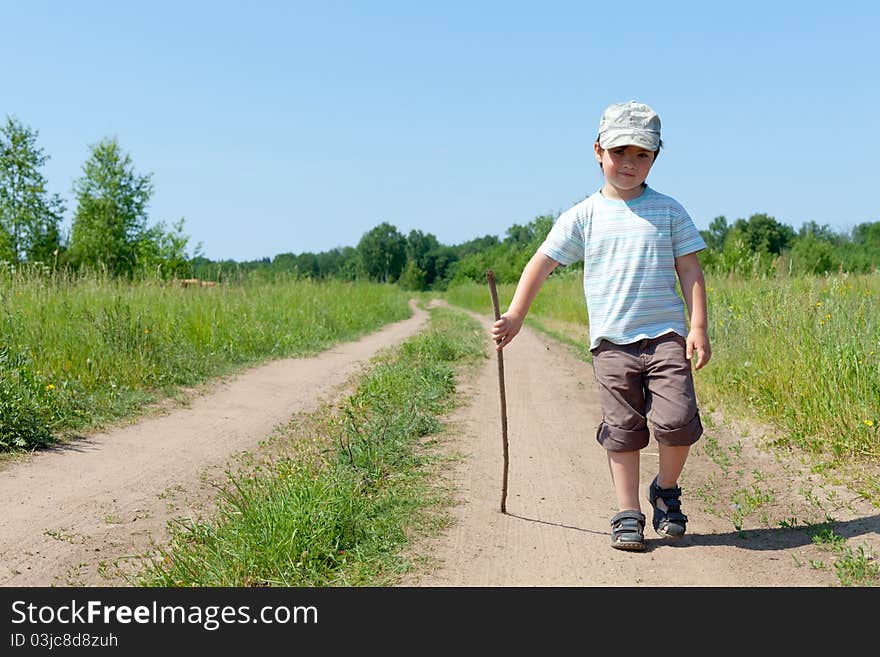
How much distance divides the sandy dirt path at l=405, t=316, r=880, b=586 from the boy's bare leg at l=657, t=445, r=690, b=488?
0.29 meters

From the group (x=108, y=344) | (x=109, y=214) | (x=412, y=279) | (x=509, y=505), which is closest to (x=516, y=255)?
(x=109, y=214)

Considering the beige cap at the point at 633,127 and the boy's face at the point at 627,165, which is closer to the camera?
the beige cap at the point at 633,127

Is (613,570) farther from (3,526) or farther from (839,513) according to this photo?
(3,526)

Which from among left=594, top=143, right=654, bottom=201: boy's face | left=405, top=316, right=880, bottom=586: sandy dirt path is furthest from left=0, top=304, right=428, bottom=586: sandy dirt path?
left=594, top=143, right=654, bottom=201: boy's face

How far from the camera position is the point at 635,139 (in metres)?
3.71

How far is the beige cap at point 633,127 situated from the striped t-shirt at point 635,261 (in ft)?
1.08

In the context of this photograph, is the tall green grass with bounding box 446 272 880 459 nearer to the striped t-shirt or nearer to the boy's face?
the striped t-shirt

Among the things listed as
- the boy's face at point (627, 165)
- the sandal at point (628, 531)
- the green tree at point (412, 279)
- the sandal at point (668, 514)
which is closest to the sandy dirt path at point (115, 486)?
the sandal at point (628, 531)

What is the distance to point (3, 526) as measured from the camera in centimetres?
449

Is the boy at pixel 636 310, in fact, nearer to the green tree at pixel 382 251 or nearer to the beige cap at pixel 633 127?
the beige cap at pixel 633 127

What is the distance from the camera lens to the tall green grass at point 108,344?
6.94 metres

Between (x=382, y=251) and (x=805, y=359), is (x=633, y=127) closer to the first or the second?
(x=805, y=359)

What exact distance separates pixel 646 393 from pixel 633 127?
1.28 metres

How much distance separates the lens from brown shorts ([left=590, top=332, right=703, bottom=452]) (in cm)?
376
